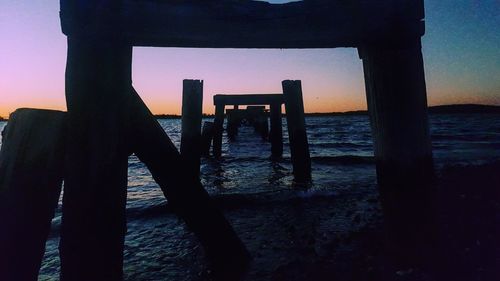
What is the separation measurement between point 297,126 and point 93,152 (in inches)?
253

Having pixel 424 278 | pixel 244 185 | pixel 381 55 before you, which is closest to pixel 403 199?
A: pixel 424 278

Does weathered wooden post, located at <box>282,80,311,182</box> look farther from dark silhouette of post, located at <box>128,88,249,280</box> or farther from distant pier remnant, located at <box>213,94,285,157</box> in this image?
dark silhouette of post, located at <box>128,88,249,280</box>

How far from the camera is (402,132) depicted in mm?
2348

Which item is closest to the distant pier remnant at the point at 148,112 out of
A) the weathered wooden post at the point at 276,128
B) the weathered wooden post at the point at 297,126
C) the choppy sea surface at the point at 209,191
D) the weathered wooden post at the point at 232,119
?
the choppy sea surface at the point at 209,191

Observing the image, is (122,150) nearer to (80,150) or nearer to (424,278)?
(80,150)

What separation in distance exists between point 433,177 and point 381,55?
0.96 metres

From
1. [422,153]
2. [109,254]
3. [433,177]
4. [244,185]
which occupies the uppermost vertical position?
[422,153]

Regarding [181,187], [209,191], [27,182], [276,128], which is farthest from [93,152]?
[276,128]

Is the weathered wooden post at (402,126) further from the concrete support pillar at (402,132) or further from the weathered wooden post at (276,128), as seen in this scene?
the weathered wooden post at (276,128)

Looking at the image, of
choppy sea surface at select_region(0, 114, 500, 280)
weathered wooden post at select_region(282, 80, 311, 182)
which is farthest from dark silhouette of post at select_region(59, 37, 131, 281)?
weathered wooden post at select_region(282, 80, 311, 182)

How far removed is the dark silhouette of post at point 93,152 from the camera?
2.00 m

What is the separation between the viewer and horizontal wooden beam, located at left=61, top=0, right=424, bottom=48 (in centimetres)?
215

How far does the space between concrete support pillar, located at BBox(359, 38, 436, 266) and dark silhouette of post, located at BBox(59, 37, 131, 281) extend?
1729 mm

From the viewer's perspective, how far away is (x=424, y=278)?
2533 mm
